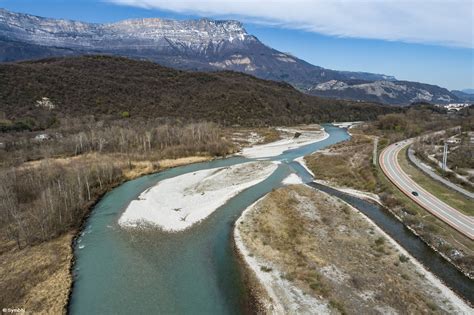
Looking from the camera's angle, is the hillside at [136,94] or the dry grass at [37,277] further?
the hillside at [136,94]

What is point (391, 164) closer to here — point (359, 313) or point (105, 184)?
point (359, 313)

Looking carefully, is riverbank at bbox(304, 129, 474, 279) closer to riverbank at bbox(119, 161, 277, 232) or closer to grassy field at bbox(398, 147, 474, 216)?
grassy field at bbox(398, 147, 474, 216)

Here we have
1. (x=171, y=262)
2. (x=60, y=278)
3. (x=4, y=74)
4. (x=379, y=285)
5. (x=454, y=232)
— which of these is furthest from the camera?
(x=4, y=74)

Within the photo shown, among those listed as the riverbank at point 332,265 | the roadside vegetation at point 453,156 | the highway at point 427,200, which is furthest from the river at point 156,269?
→ the roadside vegetation at point 453,156

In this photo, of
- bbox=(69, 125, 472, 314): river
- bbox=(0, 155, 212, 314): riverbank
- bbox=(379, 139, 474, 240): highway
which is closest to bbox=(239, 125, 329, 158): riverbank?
bbox=(379, 139, 474, 240): highway

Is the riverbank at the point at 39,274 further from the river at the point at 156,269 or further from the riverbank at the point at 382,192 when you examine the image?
the riverbank at the point at 382,192

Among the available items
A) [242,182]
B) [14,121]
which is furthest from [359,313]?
[14,121]

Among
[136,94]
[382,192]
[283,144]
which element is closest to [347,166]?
[382,192]
